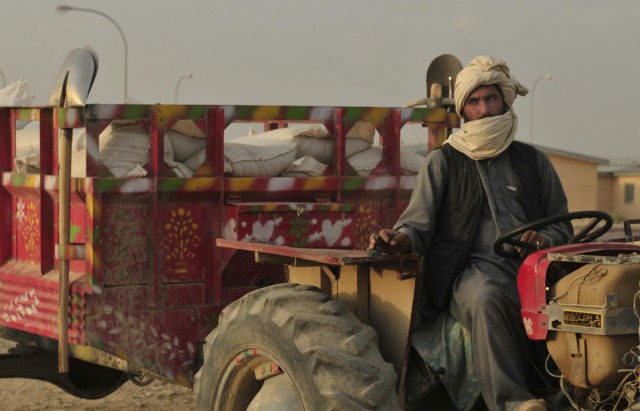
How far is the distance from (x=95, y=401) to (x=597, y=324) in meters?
5.67

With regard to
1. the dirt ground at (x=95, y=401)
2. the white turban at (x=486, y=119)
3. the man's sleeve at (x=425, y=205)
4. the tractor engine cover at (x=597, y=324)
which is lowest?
the dirt ground at (x=95, y=401)

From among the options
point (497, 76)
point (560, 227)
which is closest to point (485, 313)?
point (560, 227)

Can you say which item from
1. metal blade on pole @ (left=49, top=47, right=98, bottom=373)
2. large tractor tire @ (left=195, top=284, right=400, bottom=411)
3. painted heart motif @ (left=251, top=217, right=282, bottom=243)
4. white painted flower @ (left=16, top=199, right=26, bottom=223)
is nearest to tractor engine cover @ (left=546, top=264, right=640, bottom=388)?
large tractor tire @ (left=195, top=284, right=400, bottom=411)

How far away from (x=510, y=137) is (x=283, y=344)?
1.42 m

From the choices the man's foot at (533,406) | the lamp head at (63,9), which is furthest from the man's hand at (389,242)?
the lamp head at (63,9)

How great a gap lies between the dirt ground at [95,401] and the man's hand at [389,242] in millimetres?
4179

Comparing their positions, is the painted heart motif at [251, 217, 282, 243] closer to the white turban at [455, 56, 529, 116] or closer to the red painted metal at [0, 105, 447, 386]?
the red painted metal at [0, 105, 447, 386]

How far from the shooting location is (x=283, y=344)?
4805 millimetres

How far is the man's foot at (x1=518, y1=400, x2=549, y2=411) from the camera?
4344 millimetres

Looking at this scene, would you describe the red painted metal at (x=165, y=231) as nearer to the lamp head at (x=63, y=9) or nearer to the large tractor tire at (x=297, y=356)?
the large tractor tire at (x=297, y=356)

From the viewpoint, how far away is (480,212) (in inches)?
201

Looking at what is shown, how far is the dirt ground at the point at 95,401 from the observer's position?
28.7ft

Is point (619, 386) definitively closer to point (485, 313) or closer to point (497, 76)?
point (485, 313)

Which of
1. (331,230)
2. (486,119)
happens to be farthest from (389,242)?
(331,230)
